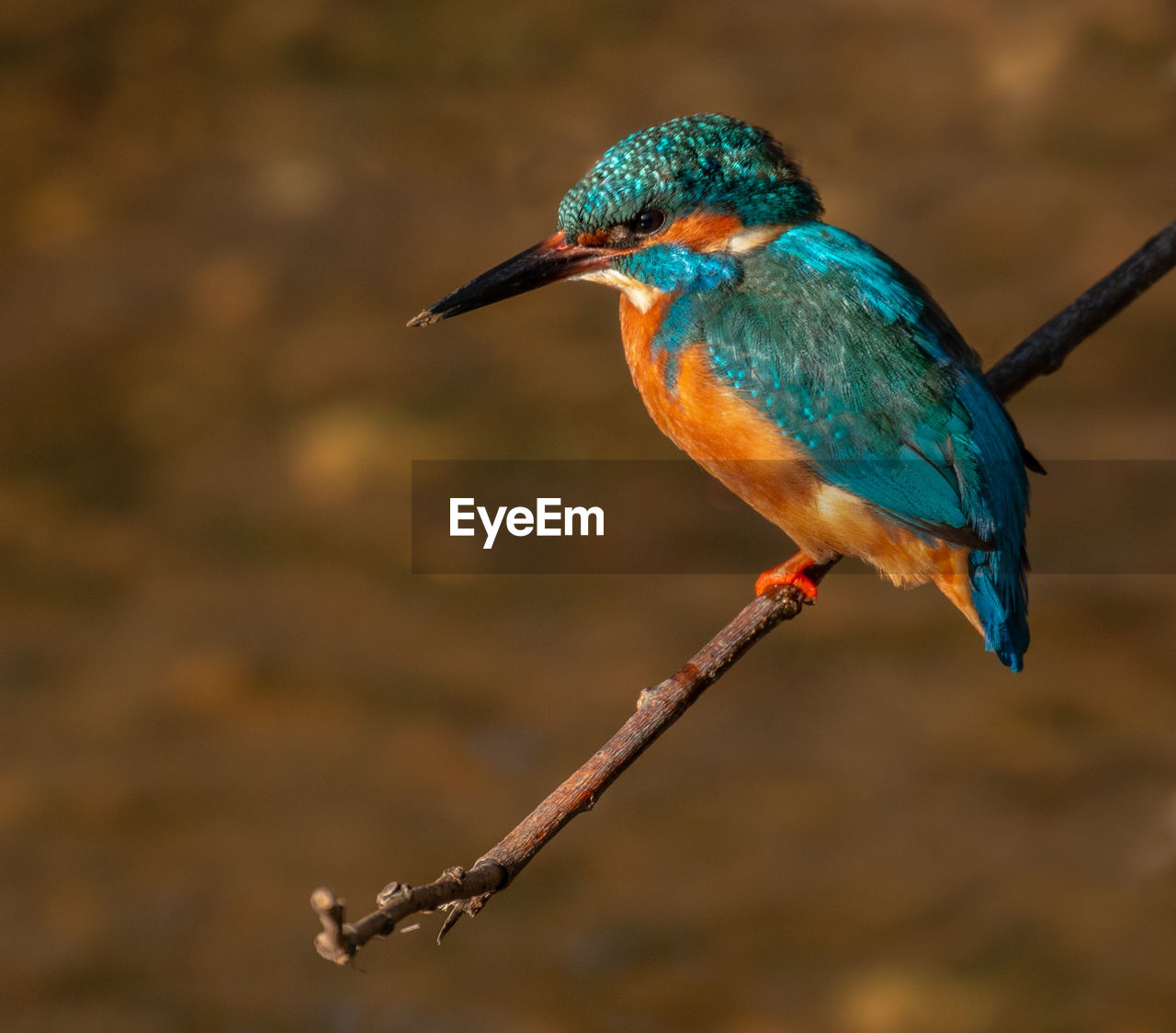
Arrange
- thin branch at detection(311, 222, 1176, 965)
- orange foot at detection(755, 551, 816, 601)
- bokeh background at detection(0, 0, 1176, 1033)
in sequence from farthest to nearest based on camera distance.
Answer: bokeh background at detection(0, 0, 1176, 1033), orange foot at detection(755, 551, 816, 601), thin branch at detection(311, 222, 1176, 965)

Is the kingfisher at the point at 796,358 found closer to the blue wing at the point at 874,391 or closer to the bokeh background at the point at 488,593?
the blue wing at the point at 874,391

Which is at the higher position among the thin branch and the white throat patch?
the white throat patch

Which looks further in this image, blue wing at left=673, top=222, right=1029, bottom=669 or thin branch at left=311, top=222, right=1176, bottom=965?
blue wing at left=673, top=222, right=1029, bottom=669

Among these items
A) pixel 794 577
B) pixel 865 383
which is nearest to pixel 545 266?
pixel 865 383

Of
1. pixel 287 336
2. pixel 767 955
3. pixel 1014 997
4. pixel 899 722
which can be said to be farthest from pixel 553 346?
pixel 1014 997

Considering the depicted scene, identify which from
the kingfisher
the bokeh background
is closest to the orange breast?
→ the kingfisher

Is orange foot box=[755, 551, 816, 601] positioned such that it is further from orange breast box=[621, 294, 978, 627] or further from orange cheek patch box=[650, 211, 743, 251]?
orange cheek patch box=[650, 211, 743, 251]

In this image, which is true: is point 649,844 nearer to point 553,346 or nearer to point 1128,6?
point 553,346
